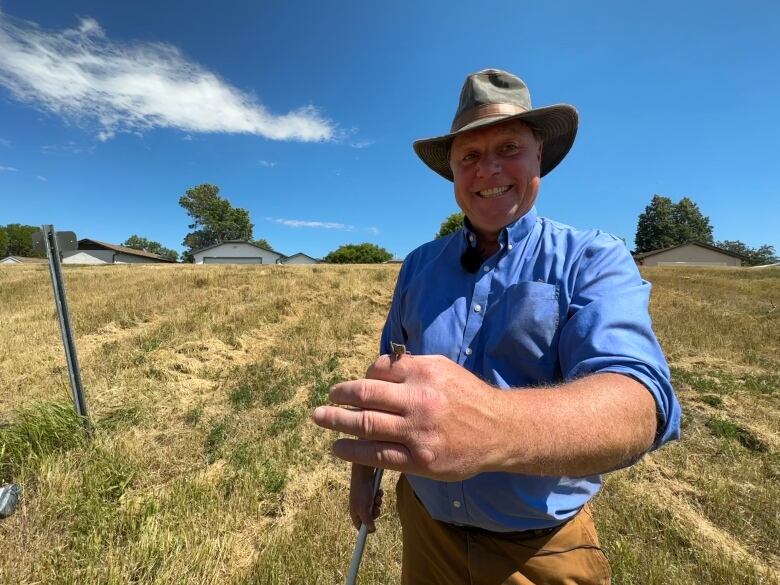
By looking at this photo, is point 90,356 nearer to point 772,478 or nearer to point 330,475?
point 330,475

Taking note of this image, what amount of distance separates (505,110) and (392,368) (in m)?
1.48

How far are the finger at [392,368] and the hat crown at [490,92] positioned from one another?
145 cm

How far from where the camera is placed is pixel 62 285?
5.05m

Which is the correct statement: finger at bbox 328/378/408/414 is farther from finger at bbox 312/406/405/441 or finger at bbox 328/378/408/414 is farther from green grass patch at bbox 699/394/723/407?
green grass patch at bbox 699/394/723/407

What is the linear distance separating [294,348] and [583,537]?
8298 millimetres

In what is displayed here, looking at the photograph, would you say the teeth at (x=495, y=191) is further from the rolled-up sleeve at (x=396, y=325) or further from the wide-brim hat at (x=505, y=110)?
the rolled-up sleeve at (x=396, y=325)

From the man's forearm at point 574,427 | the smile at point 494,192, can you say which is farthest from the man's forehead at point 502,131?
the man's forearm at point 574,427

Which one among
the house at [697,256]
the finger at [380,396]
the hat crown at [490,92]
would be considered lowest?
the finger at [380,396]

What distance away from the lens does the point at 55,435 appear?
4.92m

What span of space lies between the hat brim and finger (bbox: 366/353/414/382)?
1.29 metres

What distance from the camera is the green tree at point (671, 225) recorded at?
7112cm

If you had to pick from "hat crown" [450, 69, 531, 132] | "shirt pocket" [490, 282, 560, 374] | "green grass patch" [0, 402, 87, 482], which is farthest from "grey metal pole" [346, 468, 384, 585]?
"green grass patch" [0, 402, 87, 482]

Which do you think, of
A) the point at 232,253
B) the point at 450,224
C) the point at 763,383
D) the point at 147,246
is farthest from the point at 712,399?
the point at 147,246

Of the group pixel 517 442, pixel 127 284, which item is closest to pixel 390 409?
pixel 517 442
